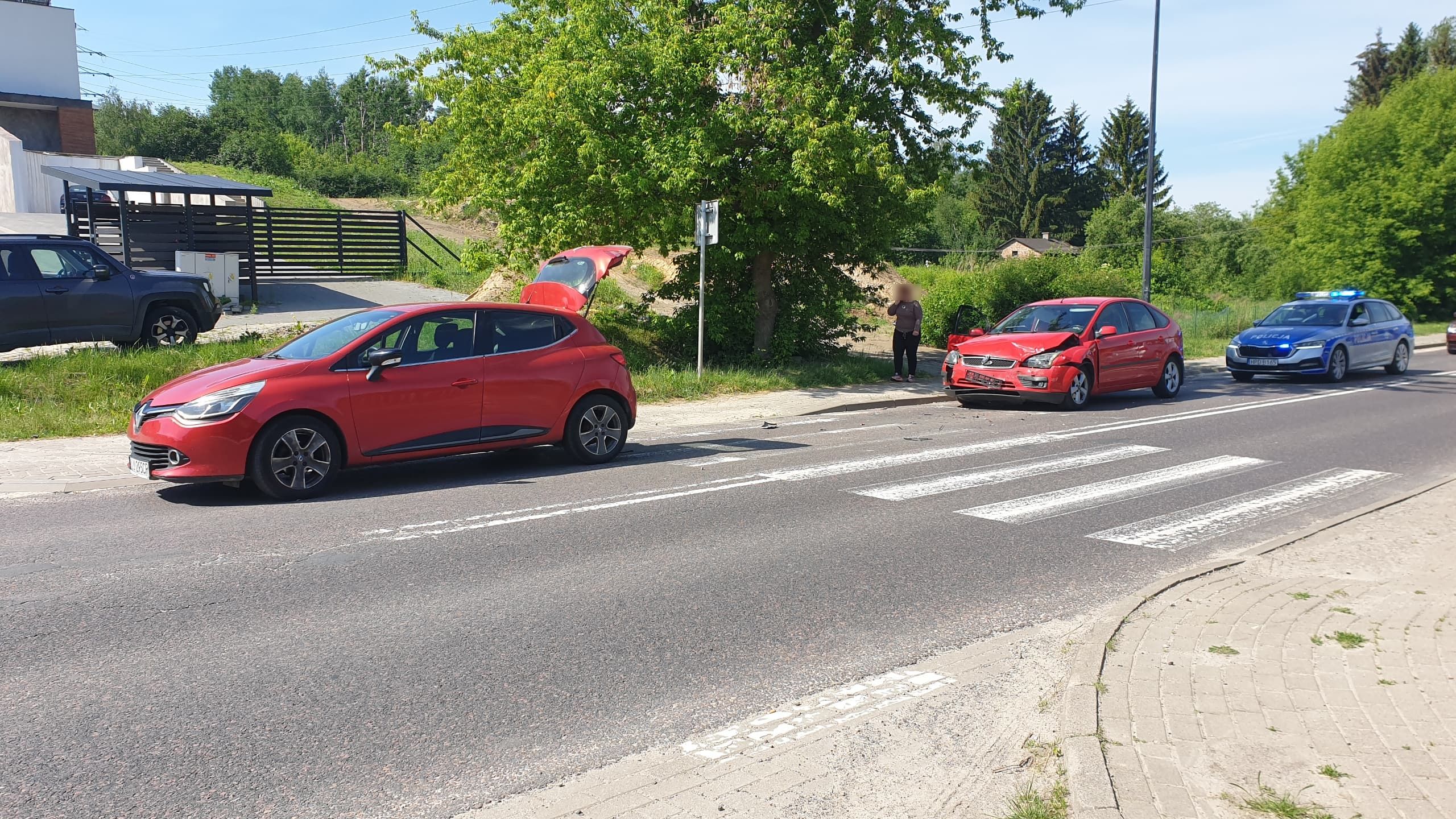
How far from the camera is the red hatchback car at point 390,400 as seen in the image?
8375 mm

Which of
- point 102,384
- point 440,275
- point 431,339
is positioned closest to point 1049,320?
point 431,339

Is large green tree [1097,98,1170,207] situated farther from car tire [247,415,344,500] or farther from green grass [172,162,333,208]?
car tire [247,415,344,500]

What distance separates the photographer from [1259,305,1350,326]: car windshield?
21.2m

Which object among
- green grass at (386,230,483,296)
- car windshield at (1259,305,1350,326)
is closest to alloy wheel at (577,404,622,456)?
green grass at (386,230,483,296)

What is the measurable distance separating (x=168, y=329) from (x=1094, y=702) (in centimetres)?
1537

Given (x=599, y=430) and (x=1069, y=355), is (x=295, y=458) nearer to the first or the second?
(x=599, y=430)

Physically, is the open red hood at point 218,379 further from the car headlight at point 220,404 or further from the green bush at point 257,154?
the green bush at point 257,154

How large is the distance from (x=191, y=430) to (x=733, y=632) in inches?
197

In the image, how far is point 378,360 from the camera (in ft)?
29.5

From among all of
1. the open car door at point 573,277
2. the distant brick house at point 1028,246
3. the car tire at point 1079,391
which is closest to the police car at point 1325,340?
the car tire at point 1079,391

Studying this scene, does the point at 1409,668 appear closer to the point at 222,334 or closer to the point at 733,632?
the point at 733,632

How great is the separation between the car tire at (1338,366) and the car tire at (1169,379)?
14.6ft

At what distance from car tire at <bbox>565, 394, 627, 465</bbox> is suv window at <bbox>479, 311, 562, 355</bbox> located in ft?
2.38

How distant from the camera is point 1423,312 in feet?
144
